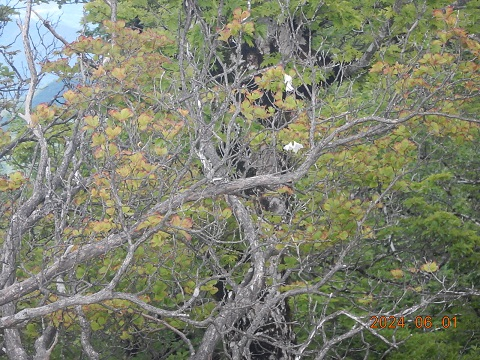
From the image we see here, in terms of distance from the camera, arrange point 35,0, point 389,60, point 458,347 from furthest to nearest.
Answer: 1. point 35,0
2. point 389,60
3. point 458,347

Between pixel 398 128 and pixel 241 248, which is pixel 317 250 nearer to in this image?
pixel 241 248

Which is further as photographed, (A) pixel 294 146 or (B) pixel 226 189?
(A) pixel 294 146

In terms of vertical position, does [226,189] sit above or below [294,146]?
above

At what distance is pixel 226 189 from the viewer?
273 inches

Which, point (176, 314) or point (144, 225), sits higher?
point (144, 225)

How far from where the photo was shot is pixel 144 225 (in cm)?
632

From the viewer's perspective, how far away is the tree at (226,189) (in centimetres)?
690

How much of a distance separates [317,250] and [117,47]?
4088 mm

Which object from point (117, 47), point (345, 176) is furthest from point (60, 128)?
point (345, 176)

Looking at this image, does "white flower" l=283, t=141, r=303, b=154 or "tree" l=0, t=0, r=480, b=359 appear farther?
"white flower" l=283, t=141, r=303, b=154

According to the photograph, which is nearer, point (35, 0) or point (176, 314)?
point (176, 314)

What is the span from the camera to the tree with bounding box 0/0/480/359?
690cm

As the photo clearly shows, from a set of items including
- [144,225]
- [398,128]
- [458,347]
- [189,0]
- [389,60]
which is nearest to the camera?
[144,225]

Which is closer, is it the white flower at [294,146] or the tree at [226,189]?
the tree at [226,189]
